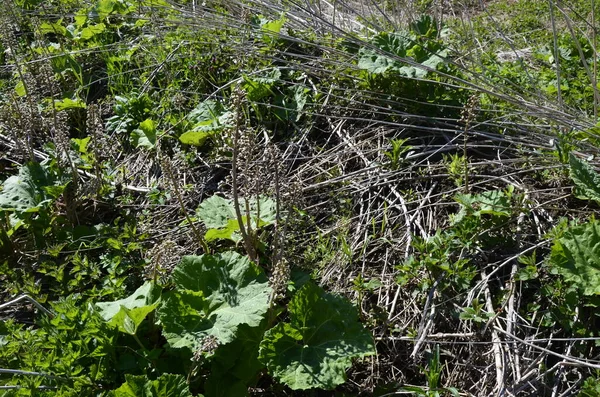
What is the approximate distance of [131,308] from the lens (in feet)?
7.64

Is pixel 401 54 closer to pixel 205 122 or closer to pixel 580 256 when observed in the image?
pixel 205 122

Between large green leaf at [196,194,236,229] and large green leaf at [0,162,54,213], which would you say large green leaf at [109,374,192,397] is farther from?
large green leaf at [0,162,54,213]

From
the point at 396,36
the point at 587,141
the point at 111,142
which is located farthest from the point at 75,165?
the point at 587,141

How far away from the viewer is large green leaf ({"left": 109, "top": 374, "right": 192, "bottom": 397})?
1.98 m

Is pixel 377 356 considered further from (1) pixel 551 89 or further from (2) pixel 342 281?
(1) pixel 551 89

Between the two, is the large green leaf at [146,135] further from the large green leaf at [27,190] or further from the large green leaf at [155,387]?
the large green leaf at [155,387]

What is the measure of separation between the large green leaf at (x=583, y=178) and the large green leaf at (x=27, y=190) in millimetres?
2305

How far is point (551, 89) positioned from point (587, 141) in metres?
0.65

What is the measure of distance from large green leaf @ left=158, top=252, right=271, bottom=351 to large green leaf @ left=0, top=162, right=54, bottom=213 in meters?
1.04

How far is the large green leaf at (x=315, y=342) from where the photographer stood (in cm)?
207

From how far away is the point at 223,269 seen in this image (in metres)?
2.34

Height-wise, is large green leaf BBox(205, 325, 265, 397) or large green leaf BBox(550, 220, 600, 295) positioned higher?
large green leaf BBox(550, 220, 600, 295)

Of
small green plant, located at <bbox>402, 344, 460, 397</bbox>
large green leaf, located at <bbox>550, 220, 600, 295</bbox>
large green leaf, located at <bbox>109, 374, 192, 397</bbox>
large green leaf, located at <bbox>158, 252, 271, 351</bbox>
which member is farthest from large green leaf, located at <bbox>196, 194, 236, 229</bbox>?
large green leaf, located at <bbox>550, 220, 600, 295</bbox>

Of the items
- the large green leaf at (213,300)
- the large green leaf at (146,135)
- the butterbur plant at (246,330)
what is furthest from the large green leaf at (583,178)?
the large green leaf at (146,135)
